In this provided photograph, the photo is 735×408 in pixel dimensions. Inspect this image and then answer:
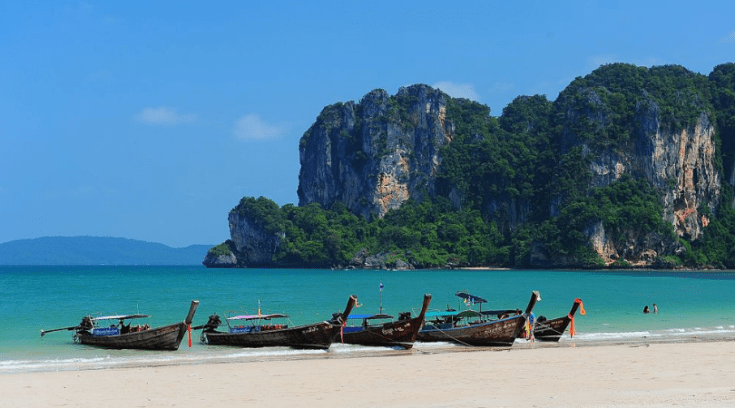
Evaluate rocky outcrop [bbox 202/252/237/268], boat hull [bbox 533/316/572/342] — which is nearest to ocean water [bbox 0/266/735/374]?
boat hull [bbox 533/316/572/342]

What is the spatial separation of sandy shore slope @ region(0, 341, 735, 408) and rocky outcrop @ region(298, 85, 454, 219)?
456 ft

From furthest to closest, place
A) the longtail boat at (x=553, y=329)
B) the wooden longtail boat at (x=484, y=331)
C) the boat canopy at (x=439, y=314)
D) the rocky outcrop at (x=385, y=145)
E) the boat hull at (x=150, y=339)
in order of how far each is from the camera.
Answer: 1. the rocky outcrop at (x=385, y=145)
2. the longtail boat at (x=553, y=329)
3. the boat canopy at (x=439, y=314)
4. the wooden longtail boat at (x=484, y=331)
5. the boat hull at (x=150, y=339)

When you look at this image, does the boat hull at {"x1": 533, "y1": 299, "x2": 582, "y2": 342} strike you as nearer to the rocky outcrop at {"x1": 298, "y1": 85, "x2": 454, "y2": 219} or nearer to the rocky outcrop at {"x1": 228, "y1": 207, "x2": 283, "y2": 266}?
the rocky outcrop at {"x1": 298, "y1": 85, "x2": 454, "y2": 219}

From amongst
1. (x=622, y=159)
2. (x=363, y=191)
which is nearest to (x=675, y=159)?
(x=622, y=159)

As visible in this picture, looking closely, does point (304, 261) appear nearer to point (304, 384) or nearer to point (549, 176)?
point (549, 176)

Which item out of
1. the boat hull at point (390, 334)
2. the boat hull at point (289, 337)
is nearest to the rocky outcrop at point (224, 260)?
the boat hull at point (289, 337)

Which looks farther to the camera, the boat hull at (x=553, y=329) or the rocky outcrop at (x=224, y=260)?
the rocky outcrop at (x=224, y=260)

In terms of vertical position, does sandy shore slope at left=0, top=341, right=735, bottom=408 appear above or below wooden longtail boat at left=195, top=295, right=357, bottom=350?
below

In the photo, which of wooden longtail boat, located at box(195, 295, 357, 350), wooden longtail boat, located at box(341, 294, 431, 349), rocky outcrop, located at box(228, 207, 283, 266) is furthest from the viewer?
rocky outcrop, located at box(228, 207, 283, 266)

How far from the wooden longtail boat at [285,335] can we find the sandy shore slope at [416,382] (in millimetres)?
2225

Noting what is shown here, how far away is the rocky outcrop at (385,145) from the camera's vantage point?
162 meters

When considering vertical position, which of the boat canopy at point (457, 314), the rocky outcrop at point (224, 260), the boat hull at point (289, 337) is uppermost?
the rocky outcrop at point (224, 260)

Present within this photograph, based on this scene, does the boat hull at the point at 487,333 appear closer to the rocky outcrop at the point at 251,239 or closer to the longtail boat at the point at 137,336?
the longtail boat at the point at 137,336

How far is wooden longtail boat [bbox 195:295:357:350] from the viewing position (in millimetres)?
24875
